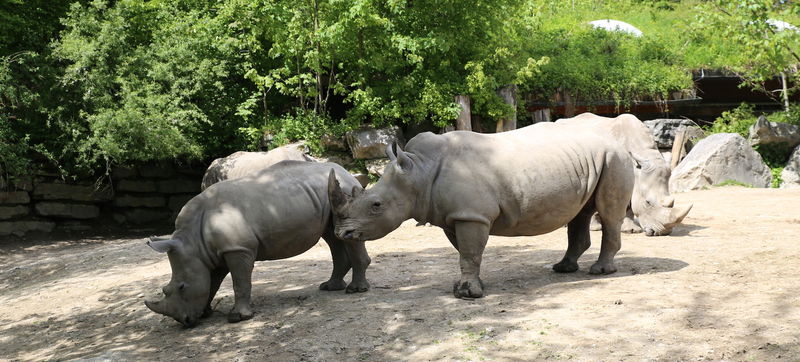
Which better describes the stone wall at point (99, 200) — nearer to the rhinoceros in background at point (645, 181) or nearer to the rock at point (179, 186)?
the rock at point (179, 186)

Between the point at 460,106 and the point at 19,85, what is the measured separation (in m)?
9.63

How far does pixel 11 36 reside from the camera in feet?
60.9

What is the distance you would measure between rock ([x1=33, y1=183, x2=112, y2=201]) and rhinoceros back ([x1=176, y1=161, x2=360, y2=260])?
12988 millimetres

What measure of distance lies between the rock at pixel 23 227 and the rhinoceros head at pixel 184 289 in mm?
13062

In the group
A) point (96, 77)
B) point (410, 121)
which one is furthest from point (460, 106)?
point (96, 77)

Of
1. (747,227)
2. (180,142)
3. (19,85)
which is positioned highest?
(19,85)

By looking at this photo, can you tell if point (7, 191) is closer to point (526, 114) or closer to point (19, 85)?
point (19, 85)

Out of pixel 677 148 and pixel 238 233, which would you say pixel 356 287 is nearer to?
pixel 238 233

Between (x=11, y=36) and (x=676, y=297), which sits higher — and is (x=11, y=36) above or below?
above

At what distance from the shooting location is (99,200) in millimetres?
19719

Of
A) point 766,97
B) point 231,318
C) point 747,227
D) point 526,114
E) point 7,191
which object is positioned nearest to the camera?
point 231,318

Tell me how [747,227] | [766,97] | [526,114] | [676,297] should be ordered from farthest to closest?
[766,97], [526,114], [747,227], [676,297]

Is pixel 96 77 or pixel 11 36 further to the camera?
pixel 11 36

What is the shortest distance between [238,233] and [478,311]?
2.14 meters
